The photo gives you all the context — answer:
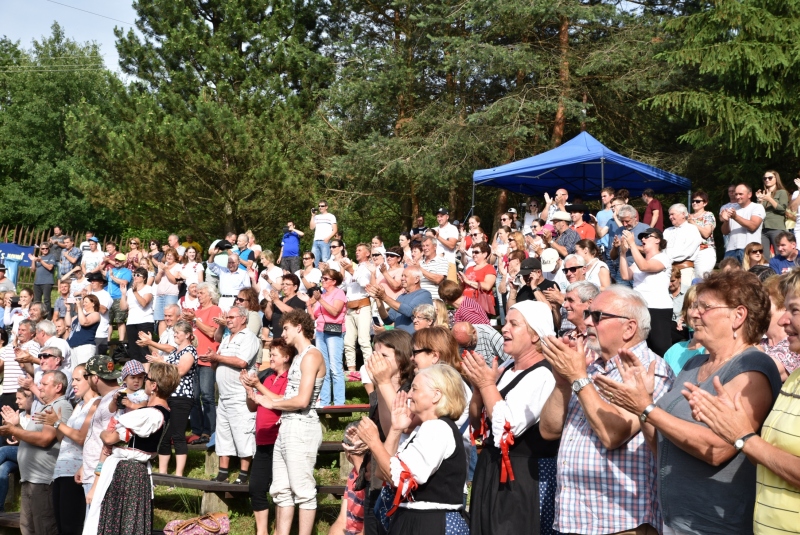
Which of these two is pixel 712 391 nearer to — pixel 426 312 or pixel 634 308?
pixel 634 308

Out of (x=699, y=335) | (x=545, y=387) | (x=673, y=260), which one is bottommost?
(x=545, y=387)

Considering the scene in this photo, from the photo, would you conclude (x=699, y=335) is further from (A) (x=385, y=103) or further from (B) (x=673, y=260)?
(A) (x=385, y=103)

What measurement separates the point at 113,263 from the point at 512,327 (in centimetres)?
1114

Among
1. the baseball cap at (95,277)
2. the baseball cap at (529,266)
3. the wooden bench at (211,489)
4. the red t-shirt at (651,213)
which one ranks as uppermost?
the red t-shirt at (651,213)

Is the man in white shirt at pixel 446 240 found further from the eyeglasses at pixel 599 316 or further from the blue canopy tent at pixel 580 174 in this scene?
the eyeglasses at pixel 599 316

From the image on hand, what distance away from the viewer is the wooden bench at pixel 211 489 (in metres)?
7.33

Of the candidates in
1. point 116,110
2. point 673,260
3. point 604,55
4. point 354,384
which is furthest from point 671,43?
point 116,110

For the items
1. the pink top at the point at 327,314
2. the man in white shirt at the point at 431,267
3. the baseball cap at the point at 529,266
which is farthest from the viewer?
the man in white shirt at the point at 431,267

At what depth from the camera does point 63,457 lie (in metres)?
6.96

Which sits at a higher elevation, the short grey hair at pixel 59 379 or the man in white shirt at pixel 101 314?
the man in white shirt at pixel 101 314

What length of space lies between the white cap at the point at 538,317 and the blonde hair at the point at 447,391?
0.46m

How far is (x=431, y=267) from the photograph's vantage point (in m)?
10.1

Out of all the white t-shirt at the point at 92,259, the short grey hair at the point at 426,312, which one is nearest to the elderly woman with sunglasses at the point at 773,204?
the short grey hair at the point at 426,312

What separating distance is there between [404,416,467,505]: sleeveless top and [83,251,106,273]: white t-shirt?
12.9 meters
